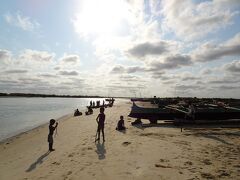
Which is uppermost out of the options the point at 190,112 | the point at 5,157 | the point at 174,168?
the point at 190,112

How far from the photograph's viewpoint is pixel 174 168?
8.03 m

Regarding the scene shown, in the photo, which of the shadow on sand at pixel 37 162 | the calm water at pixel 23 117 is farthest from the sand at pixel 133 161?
the calm water at pixel 23 117

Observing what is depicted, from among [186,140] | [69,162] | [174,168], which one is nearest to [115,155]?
[69,162]

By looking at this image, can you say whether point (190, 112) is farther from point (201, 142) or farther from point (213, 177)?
point (213, 177)

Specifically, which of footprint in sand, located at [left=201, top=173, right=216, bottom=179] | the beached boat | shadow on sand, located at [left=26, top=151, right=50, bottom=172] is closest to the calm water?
shadow on sand, located at [left=26, top=151, right=50, bottom=172]

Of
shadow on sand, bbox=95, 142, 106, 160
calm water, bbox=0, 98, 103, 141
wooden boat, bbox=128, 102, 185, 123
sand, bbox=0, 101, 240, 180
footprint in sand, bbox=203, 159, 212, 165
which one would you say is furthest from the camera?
calm water, bbox=0, 98, 103, 141

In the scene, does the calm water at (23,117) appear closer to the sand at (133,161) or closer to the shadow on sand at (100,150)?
the sand at (133,161)

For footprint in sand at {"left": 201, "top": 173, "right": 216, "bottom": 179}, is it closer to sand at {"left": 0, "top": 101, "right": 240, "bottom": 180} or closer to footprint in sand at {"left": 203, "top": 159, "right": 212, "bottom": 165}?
sand at {"left": 0, "top": 101, "right": 240, "bottom": 180}

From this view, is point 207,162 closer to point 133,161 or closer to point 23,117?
point 133,161

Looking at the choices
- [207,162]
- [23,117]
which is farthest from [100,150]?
[23,117]

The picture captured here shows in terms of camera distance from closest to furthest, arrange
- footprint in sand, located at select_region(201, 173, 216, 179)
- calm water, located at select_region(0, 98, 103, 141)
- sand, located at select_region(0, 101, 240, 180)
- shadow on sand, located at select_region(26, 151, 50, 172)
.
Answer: footprint in sand, located at select_region(201, 173, 216, 179) < sand, located at select_region(0, 101, 240, 180) < shadow on sand, located at select_region(26, 151, 50, 172) < calm water, located at select_region(0, 98, 103, 141)

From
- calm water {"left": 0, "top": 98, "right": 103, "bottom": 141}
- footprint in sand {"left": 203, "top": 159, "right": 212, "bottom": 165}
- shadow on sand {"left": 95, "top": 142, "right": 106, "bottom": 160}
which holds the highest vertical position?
footprint in sand {"left": 203, "top": 159, "right": 212, "bottom": 165}

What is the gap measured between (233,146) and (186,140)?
248cm

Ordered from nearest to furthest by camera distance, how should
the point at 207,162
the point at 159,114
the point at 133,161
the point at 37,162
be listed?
1. the point at 207,162
2. the point at 133,161
3. the point at 37,162
4. the point at 159,114
